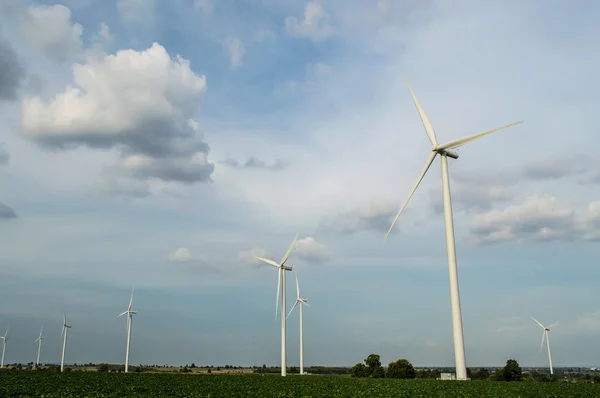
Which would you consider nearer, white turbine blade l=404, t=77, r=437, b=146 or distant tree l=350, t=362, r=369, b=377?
white turbine blade l=404, t=77, r=437, b=146

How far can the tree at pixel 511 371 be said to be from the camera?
114 metres

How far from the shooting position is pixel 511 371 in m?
114

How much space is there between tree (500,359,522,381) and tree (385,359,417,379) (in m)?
21.3

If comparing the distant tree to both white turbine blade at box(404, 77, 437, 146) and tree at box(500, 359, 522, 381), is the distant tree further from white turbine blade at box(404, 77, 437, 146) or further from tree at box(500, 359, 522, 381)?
white turbine blade at box(404, 77, 437, 146)

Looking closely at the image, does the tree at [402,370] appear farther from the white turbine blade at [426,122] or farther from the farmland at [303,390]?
the white turbine blade at [426,122]

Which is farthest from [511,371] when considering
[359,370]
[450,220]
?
[450,220]

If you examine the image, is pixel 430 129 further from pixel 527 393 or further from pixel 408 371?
pixel 408 371

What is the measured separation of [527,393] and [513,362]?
75.9 m

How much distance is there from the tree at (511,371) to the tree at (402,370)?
21.3 m

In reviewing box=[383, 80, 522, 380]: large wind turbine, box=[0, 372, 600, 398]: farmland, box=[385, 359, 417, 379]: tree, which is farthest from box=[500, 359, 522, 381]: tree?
box=[383, 80, 522, 380]: large wind turbine

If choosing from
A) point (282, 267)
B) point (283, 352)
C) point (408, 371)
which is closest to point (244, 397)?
point (283, 352)

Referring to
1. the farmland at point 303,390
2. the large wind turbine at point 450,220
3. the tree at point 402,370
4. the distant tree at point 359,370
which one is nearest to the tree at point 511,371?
the tree at point 402,370

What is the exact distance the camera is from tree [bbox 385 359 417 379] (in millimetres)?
121750

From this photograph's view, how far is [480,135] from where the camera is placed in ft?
185
